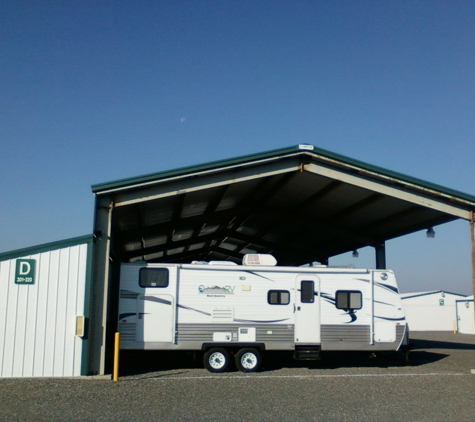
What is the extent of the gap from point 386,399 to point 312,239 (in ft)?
47.5

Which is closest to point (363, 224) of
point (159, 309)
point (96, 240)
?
point (159, 309)

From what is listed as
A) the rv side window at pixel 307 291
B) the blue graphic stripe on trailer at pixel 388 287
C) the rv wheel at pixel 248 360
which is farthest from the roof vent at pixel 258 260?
the blue graphic stripe on trailer at pixel 388 287

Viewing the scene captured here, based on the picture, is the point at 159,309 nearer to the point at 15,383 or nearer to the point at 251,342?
the point at 251,342

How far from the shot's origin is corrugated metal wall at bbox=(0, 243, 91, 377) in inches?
542

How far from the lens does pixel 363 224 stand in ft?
71.1

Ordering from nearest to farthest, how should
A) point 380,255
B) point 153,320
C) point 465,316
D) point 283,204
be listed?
point 153,320 → point 283,204 → point 380,255 → point 465,316

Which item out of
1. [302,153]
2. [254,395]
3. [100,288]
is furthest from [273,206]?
[254,395]

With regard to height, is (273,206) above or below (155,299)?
above

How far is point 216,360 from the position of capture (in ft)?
50.6

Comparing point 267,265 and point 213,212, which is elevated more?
point 213,212

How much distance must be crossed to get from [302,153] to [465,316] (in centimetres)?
3135

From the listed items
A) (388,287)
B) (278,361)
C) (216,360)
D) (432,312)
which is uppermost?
(388,287)

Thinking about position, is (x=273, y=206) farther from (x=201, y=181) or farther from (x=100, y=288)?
(x=100, y=288)

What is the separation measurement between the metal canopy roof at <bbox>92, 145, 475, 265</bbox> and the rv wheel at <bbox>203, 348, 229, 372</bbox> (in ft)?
13.9
